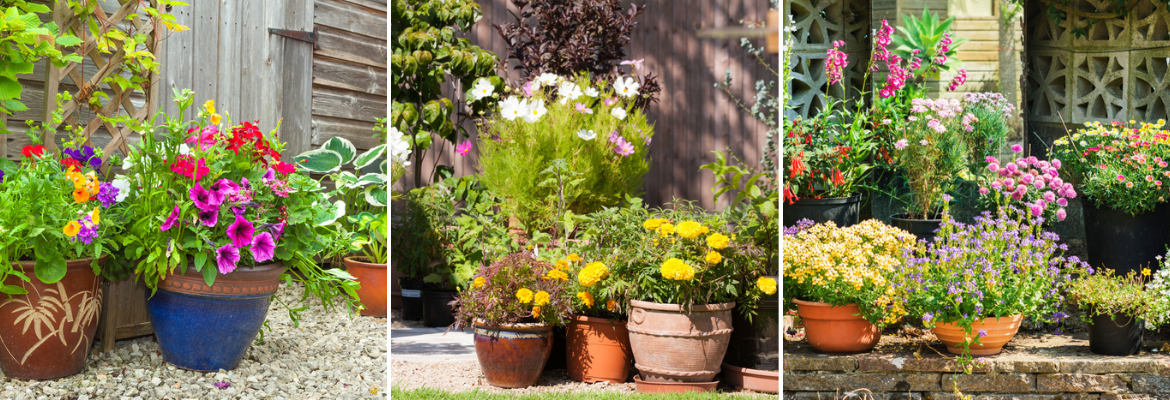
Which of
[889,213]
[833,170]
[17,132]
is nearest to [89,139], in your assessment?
[17,132]

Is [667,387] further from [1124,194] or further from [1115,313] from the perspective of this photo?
[1124,194]

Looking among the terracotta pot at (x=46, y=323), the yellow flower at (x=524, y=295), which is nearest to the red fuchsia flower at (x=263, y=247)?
the terracotta pot at (x=46, y=323)

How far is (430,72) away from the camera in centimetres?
237

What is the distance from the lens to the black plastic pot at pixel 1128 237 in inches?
153

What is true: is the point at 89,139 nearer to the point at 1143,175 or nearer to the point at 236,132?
the point at 236,132

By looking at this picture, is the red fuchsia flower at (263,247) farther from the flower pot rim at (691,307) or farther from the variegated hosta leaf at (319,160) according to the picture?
the flower pot rim at (691,307)

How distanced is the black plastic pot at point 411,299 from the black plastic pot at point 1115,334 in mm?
2829

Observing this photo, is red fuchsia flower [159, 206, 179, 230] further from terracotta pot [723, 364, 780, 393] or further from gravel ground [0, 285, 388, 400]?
terracotta pot [723, 364, 780, 393]

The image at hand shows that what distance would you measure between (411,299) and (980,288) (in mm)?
2259

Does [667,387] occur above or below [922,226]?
below

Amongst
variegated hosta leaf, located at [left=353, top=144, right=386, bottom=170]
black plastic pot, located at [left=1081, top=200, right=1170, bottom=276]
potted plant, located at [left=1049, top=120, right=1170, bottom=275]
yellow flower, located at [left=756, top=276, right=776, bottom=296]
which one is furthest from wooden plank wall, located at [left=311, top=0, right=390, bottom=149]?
black plastic pot, located at [left=1081, top=200, right=1170, bottom=276]

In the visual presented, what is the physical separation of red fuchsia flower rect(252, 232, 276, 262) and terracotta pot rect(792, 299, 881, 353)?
1973mm

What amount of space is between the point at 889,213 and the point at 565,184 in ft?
7.42

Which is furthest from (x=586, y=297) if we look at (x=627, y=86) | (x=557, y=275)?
(x=627, y=86)
